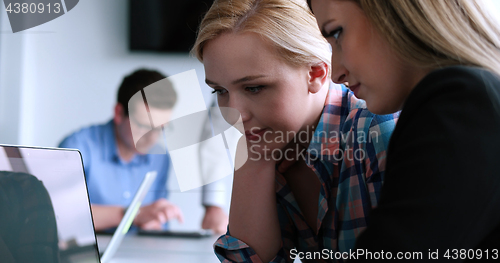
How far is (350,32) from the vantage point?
519 mm

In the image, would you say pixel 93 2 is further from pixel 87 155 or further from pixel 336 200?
pixel 336 200

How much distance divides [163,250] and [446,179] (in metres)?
0.93

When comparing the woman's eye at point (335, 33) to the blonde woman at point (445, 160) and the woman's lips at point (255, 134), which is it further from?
the woman's lips at point (255, 134)

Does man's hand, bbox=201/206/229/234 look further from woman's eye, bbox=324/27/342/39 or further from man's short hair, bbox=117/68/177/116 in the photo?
woman's eye, bbox=324/27/342/39

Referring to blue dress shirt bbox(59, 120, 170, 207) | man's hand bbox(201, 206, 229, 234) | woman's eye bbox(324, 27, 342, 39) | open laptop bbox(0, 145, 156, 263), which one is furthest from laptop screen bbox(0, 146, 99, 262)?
blue dress shirt bbox(59, 120, 170, 207)

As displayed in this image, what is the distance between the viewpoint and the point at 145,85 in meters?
2.18

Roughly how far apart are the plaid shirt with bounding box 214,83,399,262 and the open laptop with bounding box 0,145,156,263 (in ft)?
1.02

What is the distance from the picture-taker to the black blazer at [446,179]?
334 millimetres

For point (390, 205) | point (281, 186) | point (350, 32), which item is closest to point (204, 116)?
point (281, 186)

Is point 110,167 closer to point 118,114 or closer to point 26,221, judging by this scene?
point 118,114

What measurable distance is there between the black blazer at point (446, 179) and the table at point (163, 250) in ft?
2.40

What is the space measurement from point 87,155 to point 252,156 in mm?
1491

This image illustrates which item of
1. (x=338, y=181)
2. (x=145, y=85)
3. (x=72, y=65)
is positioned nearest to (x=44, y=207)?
(x=338, y=181)

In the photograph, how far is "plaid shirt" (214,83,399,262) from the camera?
717 mm
